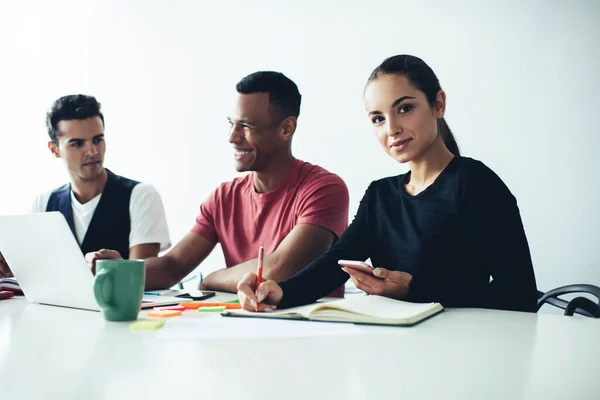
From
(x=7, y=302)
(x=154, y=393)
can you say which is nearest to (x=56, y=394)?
(x=154, y=393)

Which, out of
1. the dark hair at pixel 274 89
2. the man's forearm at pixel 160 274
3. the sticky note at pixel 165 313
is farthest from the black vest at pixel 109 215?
the sticky note at pixel 165 313

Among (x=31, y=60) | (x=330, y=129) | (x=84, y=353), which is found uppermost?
(x=31, y=60)

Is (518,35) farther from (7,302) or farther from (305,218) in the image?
(7,302)

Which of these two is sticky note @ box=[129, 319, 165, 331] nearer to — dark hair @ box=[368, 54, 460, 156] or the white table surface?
the white table surface

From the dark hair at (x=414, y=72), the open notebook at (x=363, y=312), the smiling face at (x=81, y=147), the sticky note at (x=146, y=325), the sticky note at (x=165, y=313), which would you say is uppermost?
the dark hair at (x=414, y=72)

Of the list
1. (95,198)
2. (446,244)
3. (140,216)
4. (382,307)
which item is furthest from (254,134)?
(382,307)

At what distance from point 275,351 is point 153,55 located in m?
3.30

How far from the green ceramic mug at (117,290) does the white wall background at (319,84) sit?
231cm

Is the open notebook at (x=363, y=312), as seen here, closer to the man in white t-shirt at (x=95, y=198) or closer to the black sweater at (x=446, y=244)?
the black sweater at (x=446, y=244)

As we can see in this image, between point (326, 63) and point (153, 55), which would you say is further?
point (153, 55)

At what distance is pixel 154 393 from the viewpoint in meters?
0.64

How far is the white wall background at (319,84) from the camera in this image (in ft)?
9.81

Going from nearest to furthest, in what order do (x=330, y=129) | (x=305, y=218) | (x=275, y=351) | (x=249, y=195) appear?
(x=275, y=351) < (x=305, y=218) < (x=249, y=195) < (x=330, y=129)

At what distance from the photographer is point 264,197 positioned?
2.19 meters
